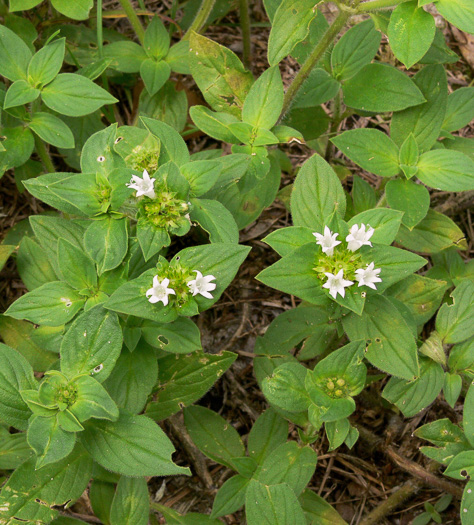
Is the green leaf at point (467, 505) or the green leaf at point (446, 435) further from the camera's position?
the green leaf at point (446, 435)

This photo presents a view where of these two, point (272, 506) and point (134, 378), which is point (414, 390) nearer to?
point (272, 506)

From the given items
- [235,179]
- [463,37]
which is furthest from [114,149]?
[463,37]

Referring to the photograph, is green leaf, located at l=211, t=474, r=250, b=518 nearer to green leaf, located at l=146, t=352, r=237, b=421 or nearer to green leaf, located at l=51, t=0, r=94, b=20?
green leaf, located at l=146, t=352, r=237, b=421

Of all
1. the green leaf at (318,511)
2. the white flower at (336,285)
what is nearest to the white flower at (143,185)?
the white flower at (336,285)

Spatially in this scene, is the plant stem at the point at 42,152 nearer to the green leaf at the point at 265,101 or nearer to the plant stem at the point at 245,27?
the green leaf at the point at 265,101

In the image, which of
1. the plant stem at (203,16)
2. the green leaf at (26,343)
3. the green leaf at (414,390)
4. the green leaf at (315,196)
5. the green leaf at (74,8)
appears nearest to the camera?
the green leaf at (315,196)

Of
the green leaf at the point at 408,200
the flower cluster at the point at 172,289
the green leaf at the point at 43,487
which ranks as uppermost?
the green leaf at the point at 408,200

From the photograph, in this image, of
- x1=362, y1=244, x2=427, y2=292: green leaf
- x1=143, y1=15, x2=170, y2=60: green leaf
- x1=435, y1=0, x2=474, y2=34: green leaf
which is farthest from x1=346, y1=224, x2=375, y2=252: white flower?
x1=143, y1=15, x2=170, y2=60: green leaf
